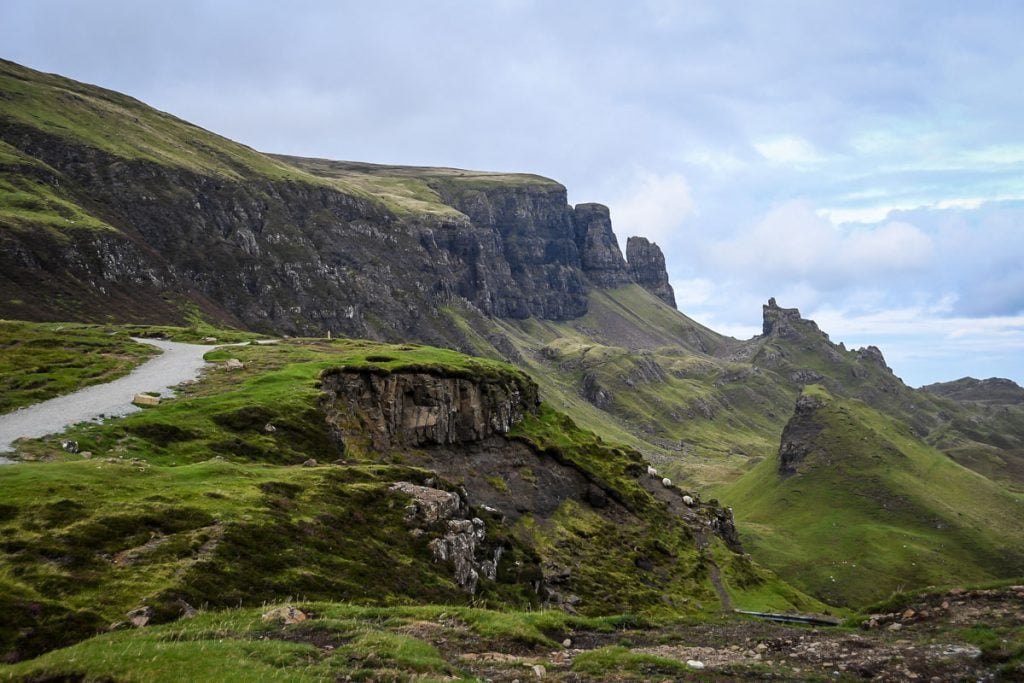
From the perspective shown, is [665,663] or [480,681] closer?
[480,681]

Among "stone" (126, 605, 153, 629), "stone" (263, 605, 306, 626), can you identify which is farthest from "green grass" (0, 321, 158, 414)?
"stone" (263, 605, 306, 626)

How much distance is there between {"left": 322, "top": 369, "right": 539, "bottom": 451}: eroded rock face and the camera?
73.8 m

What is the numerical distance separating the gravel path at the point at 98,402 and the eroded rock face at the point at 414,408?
53.7 ft

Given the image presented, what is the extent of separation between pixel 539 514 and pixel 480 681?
68.6m

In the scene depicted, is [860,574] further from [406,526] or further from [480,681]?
[480,681]

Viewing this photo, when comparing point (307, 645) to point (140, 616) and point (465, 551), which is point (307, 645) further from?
point (465, 551)

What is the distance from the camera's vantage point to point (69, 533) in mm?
28281

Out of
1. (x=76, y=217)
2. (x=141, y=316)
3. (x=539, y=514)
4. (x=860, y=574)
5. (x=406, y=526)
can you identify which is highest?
(x=76, y=217)

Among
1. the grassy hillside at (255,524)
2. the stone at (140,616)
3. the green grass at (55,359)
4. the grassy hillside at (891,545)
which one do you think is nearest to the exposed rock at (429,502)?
the grassy hillside at (255,524)

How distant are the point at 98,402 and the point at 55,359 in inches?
695

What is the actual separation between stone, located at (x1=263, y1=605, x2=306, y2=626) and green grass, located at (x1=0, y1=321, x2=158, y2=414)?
125ft

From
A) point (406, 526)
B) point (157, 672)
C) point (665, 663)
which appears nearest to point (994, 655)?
point (665, 663)

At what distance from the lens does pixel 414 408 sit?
8250 centimetres

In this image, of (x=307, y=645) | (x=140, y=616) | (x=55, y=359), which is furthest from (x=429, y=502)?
(x=55, y=359)
